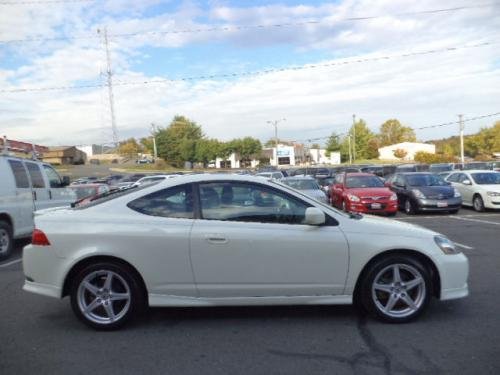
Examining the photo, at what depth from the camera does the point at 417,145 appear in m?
112

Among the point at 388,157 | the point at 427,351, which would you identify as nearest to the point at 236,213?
the point at 427,351

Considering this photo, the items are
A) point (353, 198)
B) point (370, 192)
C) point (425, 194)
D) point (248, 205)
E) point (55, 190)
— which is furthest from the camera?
point (425, 194)

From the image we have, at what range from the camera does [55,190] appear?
11477 millimetres

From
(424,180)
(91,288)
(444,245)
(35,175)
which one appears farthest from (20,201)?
(424,180)

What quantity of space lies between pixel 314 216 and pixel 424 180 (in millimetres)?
13896

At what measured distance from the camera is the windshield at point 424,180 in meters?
17.1

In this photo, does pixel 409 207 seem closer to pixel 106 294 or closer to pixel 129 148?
pixel 106 294

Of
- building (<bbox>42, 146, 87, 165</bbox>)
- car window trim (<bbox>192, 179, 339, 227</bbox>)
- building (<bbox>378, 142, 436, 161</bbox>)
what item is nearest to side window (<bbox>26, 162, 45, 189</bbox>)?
car window trim (<bbox>192, 179, 339, 227</bbox>)

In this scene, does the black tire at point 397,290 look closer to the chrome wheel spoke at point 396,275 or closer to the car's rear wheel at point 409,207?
the chrome wheel spoke at point 396,275

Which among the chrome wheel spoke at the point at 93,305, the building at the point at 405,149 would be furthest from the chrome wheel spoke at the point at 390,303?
the building at the point at 405,149

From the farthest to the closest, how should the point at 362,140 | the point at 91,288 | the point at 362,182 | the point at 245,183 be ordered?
the point at 362,140 → the point at 362,182 → the point at 245,183 → the point at 91,288

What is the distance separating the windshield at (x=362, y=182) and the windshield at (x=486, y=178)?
3.39 m

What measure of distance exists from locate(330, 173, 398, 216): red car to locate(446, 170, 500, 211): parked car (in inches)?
119

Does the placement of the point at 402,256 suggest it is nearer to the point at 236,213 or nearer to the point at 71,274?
the point at 236,213
